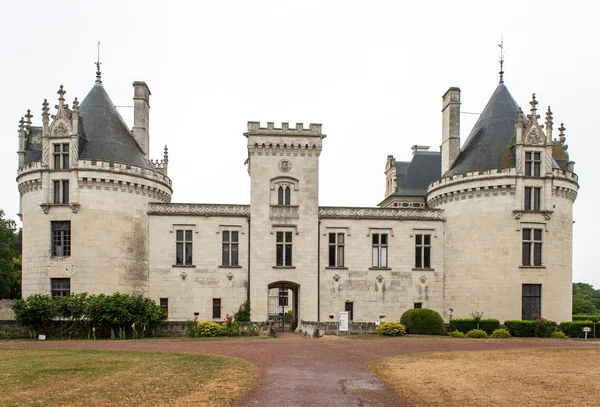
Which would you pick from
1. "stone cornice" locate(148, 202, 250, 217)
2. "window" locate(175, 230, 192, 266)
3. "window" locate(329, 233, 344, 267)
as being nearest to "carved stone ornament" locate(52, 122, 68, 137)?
"stone cornice" locate(148, 202, 250, 217)

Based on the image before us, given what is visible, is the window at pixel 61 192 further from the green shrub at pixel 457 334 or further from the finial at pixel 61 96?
the green shrub at pixel 457 334

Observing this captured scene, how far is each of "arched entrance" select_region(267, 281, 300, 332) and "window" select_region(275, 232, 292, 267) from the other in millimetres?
1334

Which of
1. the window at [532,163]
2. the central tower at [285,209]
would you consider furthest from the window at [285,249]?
the window at [532,163]

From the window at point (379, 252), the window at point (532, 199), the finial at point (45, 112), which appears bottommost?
the window at point (379, 252)

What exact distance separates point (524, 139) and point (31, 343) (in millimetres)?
31058

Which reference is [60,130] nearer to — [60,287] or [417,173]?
[60,287]

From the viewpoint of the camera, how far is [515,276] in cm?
3594

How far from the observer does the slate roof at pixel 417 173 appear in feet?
155

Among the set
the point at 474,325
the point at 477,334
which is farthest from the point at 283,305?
the point at 477,334

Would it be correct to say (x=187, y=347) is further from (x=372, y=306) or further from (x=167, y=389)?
(x=372, y=306)

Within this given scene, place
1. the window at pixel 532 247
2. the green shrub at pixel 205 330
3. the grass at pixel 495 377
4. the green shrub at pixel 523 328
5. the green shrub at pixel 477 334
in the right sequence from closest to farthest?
the grass at pixel 495 377
the green shrub at pixel 205 330
the green shrub at pixel 477 334
the green shrub at pixel 523 328
the window at pixel 532 247

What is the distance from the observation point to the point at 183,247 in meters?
37.4

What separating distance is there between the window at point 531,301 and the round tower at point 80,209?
79.5ft

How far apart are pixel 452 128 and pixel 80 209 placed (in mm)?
25628
